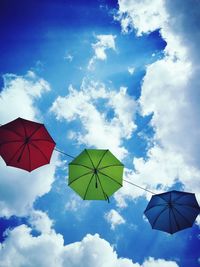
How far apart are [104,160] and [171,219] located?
17.8 feet

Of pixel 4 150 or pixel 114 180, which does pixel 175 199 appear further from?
pixel 4 150

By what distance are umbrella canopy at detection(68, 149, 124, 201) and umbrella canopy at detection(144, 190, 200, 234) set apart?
273 cm

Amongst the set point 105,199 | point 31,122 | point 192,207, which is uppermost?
point 31,122

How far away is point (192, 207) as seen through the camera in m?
14.1

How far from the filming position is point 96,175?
13664 millimetres

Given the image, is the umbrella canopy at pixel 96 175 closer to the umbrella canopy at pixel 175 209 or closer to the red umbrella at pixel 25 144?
the red umbrella at pixel 25 144

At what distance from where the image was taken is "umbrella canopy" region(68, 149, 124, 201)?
43.5 ft

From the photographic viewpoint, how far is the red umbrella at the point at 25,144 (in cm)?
1270

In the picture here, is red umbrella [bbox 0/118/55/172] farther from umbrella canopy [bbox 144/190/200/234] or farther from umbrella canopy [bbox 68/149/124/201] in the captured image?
umbrella canopy [bbox 144/190/200/234]

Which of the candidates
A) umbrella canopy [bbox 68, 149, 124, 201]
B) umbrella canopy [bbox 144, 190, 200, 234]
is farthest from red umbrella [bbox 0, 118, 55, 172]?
umbrella canopy [bbox 144, 190, 200, 234]

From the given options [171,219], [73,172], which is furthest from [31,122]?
[171,219]

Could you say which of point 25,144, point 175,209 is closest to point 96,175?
point 25,144

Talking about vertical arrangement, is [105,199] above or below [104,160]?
below

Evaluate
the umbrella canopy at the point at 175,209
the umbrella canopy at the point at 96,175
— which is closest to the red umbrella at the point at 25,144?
the umbrella canopy at the point at 96,175
